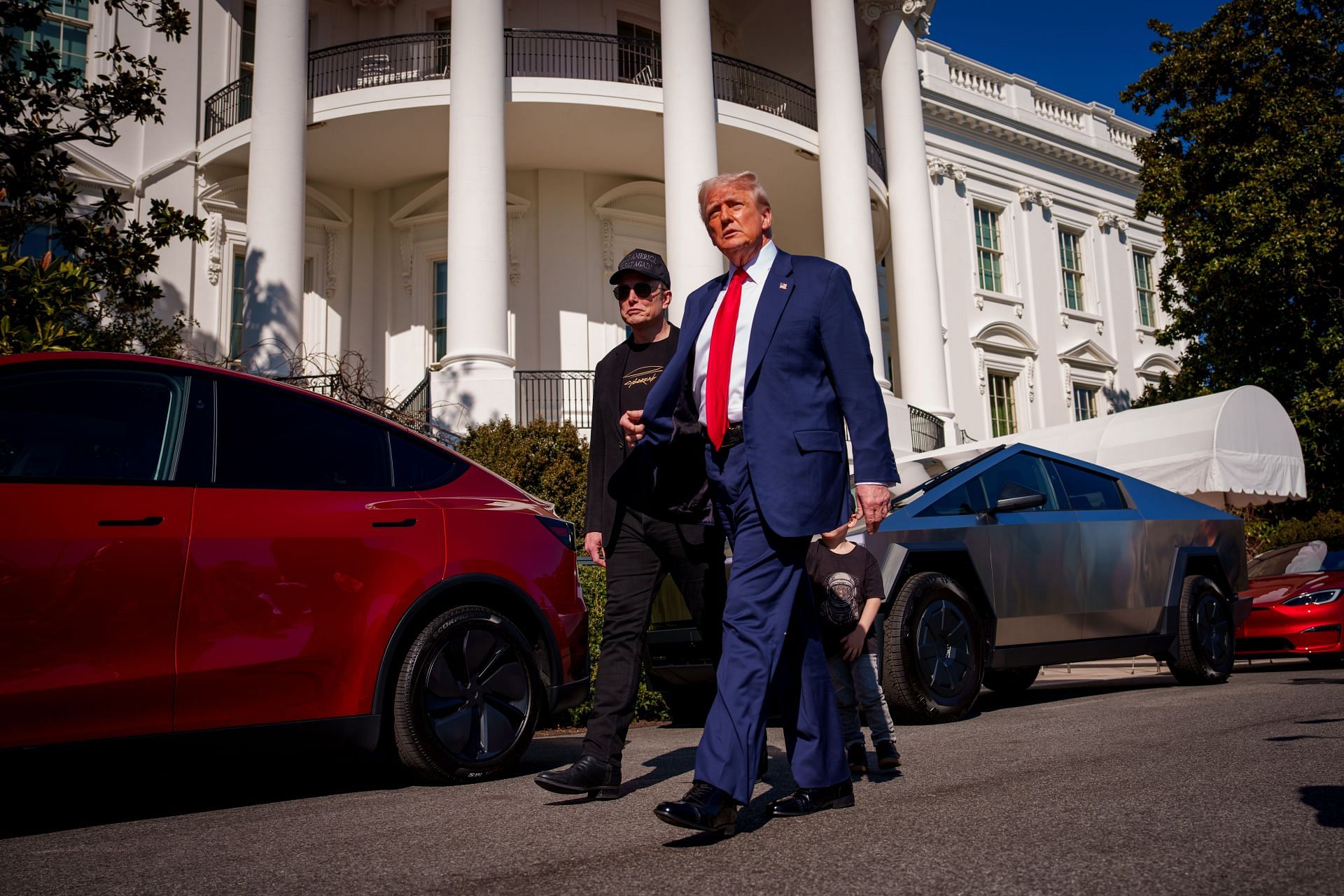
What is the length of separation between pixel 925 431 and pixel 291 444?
16.1 metres

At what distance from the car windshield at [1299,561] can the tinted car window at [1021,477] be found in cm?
493

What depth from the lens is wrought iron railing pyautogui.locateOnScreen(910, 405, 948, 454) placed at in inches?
749

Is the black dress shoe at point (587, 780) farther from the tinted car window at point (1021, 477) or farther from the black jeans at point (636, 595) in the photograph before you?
the tinted car window at point (1021, 477)

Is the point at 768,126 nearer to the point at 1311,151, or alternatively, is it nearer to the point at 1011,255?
the point at 1311,151

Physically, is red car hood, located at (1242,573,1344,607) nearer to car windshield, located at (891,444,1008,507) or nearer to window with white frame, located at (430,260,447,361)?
car windshield, located at (891,444,1008,507)

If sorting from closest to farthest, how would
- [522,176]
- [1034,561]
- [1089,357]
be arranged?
[1034,561] → [522,176] → [1089,357]

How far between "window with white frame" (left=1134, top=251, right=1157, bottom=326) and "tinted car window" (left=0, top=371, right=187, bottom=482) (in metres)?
28.2

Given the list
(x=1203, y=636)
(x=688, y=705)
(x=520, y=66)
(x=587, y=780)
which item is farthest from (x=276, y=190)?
(x=587, y=780)

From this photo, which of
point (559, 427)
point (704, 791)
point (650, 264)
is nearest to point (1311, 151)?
point (559, 427)

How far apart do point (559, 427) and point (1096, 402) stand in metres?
17.3

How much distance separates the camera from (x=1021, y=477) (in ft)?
22.3

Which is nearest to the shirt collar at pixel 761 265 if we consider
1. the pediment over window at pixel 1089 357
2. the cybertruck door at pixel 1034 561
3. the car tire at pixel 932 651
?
the car tire at pixel 932 651

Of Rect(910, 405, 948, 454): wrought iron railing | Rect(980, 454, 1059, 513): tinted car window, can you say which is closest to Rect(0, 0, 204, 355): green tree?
Rect(980, 454, 1059, 513): tinted car window

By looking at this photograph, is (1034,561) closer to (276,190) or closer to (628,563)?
(628,563)
